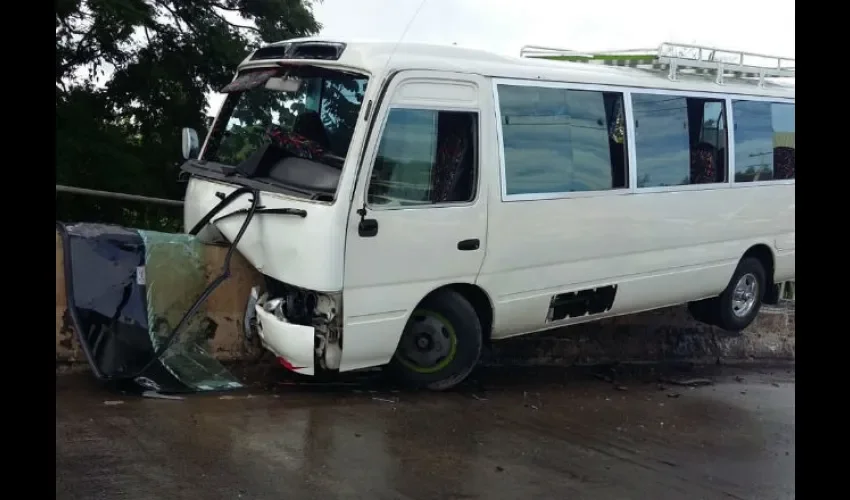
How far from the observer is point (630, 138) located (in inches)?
277

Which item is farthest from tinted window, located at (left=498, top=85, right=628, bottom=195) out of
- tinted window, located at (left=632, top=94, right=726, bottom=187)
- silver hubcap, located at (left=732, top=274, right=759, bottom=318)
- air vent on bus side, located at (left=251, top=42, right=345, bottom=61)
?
silver hubcap, located at (left=732, top=274, right=759, bottom=318)

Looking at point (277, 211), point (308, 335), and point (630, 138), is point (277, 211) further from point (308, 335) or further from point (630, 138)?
point (630, 138)

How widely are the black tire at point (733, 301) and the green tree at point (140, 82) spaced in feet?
17.4

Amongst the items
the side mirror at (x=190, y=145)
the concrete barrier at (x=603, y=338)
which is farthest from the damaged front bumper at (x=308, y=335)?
the side mirror at (x=190, y=145)

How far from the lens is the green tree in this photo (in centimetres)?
805

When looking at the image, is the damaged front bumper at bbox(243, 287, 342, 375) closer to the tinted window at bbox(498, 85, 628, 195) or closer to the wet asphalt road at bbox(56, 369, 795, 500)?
the wet asphalt road at bbox(56, 369, 795, 500)

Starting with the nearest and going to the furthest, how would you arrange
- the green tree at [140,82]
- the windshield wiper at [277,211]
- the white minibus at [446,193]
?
the windshield wiper at [277,211] → the white minibus at [446,193] → the green tree at [140,82]

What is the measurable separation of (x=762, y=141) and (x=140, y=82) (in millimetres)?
6384

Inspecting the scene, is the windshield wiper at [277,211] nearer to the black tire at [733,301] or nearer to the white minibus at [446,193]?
the white minibus at [446,193]

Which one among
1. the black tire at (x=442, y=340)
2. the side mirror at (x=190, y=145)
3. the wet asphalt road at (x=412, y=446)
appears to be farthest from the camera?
the side mirror at (x=190, y=145)

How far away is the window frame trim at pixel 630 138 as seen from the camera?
6.08 m

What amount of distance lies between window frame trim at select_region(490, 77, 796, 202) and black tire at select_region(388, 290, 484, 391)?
0.88 metres
